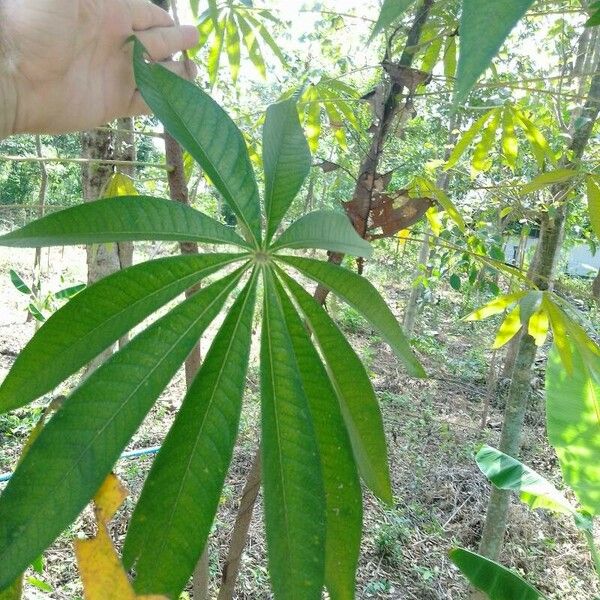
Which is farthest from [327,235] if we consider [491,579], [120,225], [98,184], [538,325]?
[98,184]

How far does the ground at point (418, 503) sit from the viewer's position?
7.08ft

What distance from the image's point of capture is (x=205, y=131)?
53cm

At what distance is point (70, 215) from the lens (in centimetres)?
46

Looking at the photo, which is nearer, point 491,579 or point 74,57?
point 74,57

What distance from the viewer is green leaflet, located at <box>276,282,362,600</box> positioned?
1.66ft

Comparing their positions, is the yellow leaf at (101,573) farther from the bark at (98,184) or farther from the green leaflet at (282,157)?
the bark at (98,184)

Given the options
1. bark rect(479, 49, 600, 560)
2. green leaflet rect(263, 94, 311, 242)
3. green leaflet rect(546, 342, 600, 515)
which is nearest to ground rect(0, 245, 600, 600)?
bark rect(479, 49, 600, 560)

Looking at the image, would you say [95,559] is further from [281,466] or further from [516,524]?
[516,524]

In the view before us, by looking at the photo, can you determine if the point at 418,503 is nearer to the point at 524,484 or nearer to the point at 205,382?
the point at 524,484

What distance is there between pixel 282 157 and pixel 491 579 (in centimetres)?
89

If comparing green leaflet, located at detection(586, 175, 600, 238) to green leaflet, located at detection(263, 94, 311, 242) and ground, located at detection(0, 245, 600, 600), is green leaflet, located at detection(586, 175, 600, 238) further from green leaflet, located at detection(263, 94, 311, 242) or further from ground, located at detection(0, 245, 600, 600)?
ground, located at detection(0, 245, 600, 600)

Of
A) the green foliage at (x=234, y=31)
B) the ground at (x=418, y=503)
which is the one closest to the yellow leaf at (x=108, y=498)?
the green foliage at (x=234, y=31)

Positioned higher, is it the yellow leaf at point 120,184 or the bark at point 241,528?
the yellow leaf at point 120,184

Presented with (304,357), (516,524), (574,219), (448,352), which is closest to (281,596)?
(304,357)
